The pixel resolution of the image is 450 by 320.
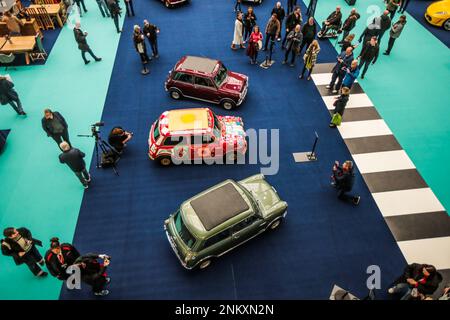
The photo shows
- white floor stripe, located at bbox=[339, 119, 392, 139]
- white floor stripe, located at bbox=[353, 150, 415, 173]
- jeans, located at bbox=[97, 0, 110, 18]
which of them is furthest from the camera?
jeans, located at bbox=[97, 0, 110, 18]

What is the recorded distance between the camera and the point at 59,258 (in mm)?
7078

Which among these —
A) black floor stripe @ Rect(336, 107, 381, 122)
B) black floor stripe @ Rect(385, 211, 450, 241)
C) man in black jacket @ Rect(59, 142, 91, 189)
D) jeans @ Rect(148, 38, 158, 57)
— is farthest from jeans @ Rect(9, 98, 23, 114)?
black floor stripe @ Rect(385, 211, 450, 241)

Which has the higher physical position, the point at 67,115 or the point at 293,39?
the point at 293,39

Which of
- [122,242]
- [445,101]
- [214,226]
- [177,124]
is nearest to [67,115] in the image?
[177,124]

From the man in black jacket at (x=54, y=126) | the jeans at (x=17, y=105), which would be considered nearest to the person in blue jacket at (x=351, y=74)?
the man in black jacket at (x=54, y=126)

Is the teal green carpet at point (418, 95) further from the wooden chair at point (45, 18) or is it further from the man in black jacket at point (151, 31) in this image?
the wooden chair at point (45, 18)

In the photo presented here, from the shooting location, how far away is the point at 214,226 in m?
7.61

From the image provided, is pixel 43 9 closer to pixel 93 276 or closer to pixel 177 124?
pixel 177 124

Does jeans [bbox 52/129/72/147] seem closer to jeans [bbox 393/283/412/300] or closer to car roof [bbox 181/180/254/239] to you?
car roof [bbox 181/180/254/239]

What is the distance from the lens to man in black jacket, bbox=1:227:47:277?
7.00m

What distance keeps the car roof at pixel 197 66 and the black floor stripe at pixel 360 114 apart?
5.32 meters

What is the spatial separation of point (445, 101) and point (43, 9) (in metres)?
18.7

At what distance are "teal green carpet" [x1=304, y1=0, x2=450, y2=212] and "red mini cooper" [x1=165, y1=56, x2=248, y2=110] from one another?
217 inches

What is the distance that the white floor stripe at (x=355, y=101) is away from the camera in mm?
12406
